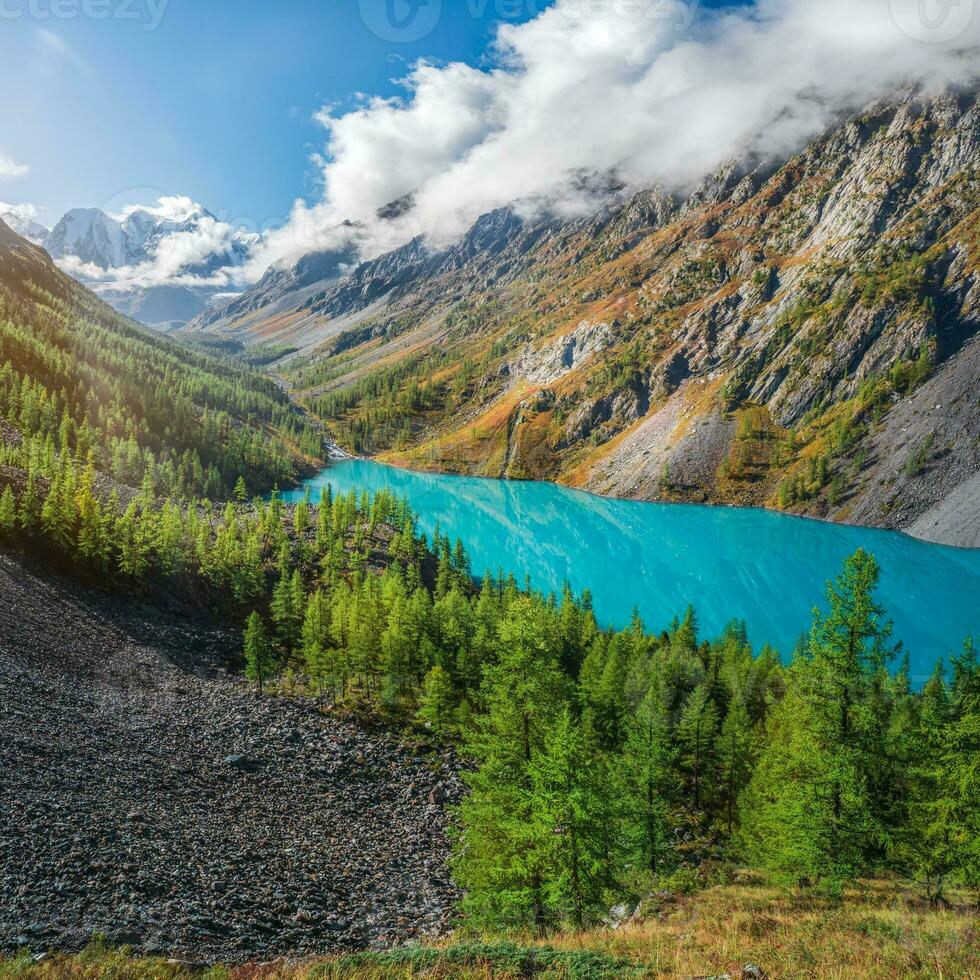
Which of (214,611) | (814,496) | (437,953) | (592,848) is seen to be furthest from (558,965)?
(814,496)

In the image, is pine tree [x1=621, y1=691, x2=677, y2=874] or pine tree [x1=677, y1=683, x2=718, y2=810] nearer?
pine tree [x1=621, y1=691, x2=677, y2=874]

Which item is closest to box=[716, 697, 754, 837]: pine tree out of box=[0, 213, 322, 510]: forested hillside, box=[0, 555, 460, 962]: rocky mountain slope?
box=[0, 555, 460, 962]: rocky mountain slope

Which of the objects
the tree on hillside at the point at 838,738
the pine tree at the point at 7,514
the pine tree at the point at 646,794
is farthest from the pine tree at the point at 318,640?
the tree on hillside at the point at 838,738

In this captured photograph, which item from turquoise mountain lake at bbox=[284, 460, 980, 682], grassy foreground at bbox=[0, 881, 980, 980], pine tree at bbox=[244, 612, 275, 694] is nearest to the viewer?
grassy foreground at bbox=[0, 881, 980, 980]

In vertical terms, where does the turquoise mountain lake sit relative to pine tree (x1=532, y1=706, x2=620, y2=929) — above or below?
above

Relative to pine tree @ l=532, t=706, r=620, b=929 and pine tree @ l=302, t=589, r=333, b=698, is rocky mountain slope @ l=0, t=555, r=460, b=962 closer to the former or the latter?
pine tree @ l=302, t=589, r=333, b=698

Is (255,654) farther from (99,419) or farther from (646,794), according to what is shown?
(99,419)

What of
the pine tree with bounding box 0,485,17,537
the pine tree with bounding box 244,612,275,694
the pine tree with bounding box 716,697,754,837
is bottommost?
the pine tree with bounding box 716,697,754,837

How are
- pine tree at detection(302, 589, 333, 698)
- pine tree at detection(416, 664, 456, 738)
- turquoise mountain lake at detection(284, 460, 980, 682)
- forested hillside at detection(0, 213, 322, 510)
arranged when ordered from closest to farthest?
1. pine tree at detection(416, 664, 456, 738)
2. pine tree at detection(302, 589, 333, 698)
3. turquoise mountain lake at detection(284, 460, 980, 682)
4. forested hillside at detection(0, 213, 322, 510)
